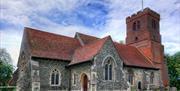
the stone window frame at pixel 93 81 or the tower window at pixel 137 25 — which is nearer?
the stone window frame at pixel 93 81

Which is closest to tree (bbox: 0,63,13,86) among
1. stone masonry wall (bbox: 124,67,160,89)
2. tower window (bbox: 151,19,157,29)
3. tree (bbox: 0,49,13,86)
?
tree (bbox: 0,49,13,86)

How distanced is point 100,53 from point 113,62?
2243mm

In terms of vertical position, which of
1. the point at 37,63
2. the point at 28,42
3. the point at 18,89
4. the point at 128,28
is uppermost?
the point at 128,28

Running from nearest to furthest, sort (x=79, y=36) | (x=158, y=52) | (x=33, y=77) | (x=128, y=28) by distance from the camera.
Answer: (x=33, y=77) → (x=79, y=36) → (x=158, y=52) → (x=128, y=28)

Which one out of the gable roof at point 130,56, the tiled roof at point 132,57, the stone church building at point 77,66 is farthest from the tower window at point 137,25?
the stone church building at point 77,66

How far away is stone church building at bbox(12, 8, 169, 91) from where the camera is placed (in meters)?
29.4

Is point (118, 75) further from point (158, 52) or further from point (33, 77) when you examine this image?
point (158, 52)

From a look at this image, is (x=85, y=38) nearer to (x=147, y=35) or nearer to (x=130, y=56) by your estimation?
(x=130, y=56)

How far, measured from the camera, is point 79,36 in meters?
37.2

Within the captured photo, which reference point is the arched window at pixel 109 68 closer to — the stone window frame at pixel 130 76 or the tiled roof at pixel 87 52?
the tiled roof at pixel 87 52

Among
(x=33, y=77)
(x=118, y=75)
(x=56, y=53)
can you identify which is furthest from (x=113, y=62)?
(x=33, y=77)

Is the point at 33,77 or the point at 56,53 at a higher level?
the point at 56,53

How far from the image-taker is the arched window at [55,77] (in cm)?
3100

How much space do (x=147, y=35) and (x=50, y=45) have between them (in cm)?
1712
